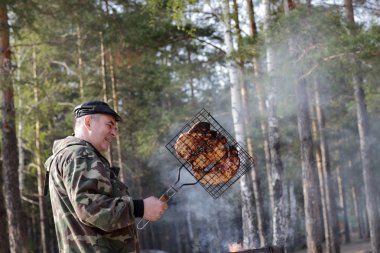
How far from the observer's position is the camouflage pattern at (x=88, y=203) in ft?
10.1

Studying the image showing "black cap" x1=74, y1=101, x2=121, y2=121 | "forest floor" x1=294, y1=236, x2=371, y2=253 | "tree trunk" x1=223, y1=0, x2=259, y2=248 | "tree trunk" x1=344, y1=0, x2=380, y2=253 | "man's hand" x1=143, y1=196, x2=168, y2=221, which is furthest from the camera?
"forest floor" x1=294, y1=236, x2=371, y2=253

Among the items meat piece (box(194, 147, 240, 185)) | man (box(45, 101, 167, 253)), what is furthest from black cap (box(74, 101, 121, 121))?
meat piece (box(194, 147, 240, 185))

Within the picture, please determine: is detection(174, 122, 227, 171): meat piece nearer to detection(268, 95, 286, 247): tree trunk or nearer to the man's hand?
the man's hand

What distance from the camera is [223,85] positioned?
29578 millimetres

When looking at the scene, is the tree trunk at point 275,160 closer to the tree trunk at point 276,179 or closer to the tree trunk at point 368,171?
the tree trunk at point 276,179

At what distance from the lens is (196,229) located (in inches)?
1180

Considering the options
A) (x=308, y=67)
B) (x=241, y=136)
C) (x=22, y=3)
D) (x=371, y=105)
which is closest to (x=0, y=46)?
(x=22, y=3)

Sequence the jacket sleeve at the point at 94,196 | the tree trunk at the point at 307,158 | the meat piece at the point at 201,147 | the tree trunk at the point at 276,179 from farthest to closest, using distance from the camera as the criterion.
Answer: the tree trunk at the point at 276,179, the tree trunk at the point at 307,158, the meat piece at the point at 201,147, the jacket sleeve at the point at 94,196

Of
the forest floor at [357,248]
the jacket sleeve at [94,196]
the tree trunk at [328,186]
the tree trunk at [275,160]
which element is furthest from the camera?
the forest floor at [357,248]

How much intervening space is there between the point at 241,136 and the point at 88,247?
1032 cm

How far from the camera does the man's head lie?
3.44 meters

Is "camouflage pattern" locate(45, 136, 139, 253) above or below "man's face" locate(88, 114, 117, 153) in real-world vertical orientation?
below

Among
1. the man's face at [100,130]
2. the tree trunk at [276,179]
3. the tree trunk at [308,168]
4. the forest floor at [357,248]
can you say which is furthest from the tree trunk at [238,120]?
the forest floor at [357,248]

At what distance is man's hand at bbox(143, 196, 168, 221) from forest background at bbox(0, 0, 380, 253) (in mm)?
8743
